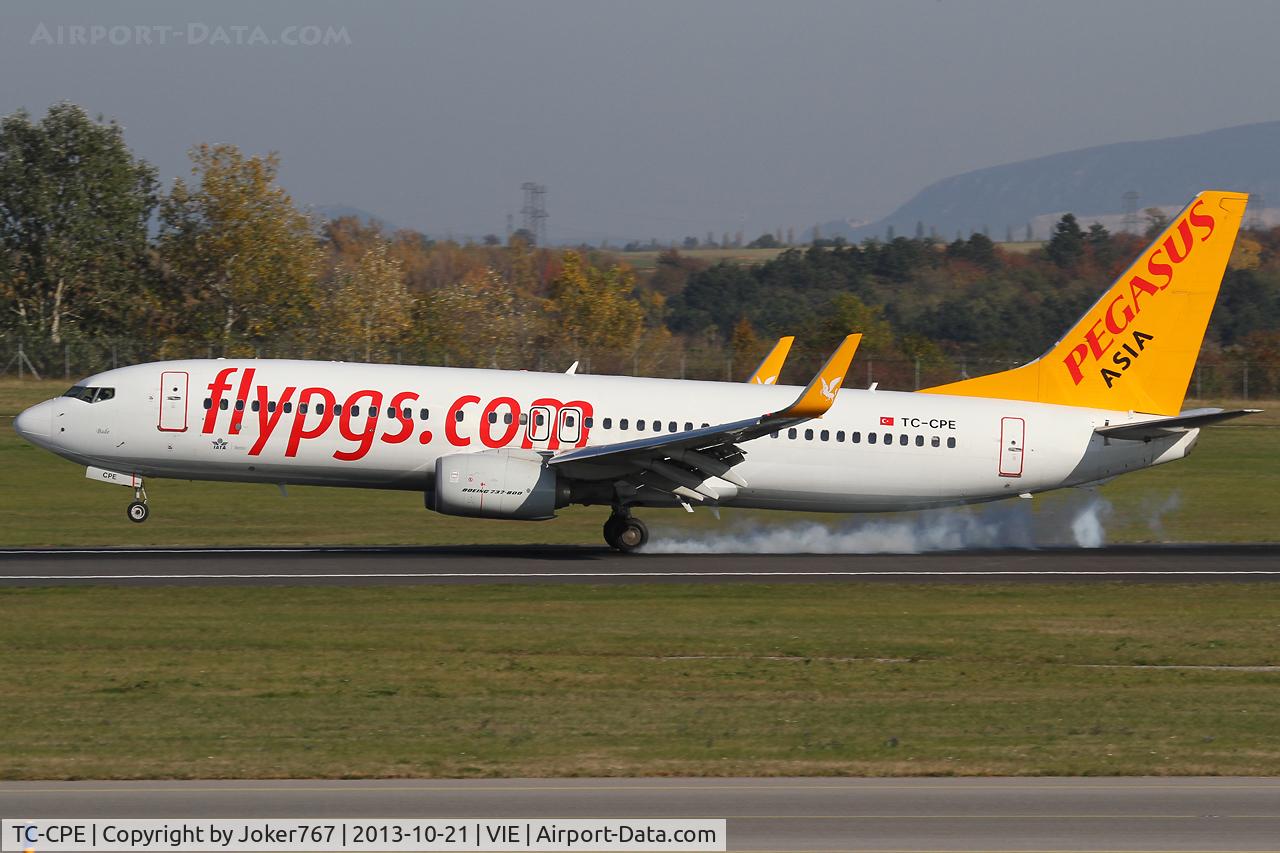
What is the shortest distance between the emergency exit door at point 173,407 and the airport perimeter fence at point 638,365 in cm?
2340

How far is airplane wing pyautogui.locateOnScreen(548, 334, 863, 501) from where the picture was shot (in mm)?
29094

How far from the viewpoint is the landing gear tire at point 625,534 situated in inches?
1286

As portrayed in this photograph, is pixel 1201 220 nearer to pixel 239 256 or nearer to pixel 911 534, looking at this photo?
pixel 911 534

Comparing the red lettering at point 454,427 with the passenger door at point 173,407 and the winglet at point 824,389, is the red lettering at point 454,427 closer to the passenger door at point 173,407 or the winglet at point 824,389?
the passenger door at point 173,407

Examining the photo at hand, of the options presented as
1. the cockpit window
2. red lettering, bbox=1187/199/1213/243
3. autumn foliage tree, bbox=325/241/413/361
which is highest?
autumn foliage tree, bbox=325/241/413/361

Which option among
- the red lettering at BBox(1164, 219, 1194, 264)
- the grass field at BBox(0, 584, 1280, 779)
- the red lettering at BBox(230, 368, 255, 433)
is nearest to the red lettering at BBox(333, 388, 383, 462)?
the red lettering at BBox(230, 368, 255, 433)

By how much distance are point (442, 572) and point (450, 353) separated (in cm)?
4392

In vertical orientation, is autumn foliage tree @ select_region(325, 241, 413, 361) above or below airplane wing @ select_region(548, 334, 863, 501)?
above

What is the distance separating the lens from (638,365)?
5978 cm

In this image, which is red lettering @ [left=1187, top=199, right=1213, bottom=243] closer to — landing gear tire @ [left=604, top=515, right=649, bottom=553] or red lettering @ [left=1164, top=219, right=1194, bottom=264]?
red lettering @ [left=1164, top=219, right=1194, bottom=264]

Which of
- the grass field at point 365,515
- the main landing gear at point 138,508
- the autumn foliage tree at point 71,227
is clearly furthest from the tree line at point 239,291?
the main landing gear at point 138,508

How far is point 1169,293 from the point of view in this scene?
33.8m

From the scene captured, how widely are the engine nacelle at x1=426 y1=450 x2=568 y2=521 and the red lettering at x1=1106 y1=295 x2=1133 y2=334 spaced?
1285cm

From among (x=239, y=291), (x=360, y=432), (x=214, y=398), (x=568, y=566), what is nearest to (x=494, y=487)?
(x=568, y=566)
